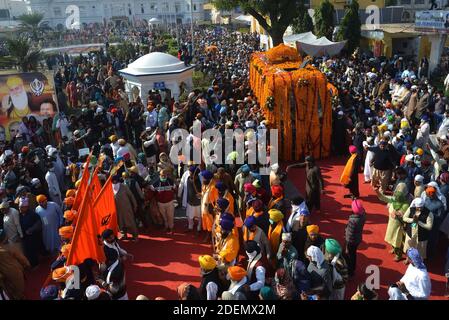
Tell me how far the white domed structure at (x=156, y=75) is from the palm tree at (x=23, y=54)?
28.2 feet

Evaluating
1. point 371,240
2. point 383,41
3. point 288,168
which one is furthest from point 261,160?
point 383,41

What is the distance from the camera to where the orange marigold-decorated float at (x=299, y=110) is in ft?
34.7

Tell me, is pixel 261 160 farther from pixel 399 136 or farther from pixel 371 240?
pixel 399 136

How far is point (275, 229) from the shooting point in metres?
6.19

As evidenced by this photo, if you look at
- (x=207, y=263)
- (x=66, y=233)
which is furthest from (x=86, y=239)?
(x=207, y=263)

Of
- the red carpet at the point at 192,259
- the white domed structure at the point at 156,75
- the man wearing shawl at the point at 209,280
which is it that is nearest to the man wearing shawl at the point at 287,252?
the man wearing shawl at the point at 209,280

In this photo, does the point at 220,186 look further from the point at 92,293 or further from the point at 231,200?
the point at 92,293

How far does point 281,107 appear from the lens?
10656 millimetres

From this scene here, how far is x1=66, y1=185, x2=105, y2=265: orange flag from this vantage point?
211 inches

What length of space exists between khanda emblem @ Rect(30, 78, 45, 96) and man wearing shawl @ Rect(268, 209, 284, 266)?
952 centimetres

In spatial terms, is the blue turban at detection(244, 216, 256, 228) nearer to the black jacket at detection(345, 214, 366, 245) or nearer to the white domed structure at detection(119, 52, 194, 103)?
the black jacket at detection(345, 214, 366, 245)

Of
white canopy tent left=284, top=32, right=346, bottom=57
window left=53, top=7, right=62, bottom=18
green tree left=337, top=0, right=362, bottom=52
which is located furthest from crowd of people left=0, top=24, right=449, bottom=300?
window left=53, top=7, right=62, bottom=18

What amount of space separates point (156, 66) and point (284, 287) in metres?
11.6

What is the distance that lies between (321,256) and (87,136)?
708cm
